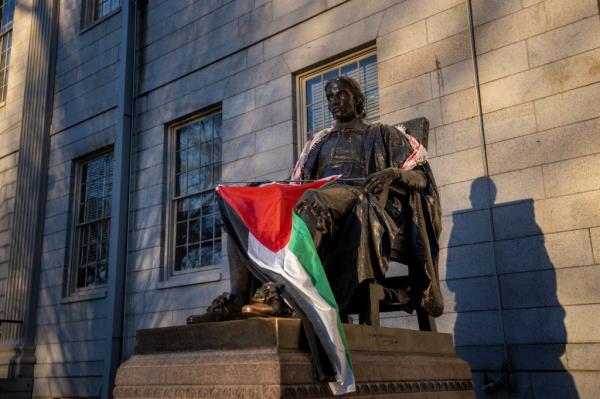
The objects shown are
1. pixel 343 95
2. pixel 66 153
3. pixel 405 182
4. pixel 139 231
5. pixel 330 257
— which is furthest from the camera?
pixel 66 153

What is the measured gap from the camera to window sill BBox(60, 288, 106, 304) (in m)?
9.66

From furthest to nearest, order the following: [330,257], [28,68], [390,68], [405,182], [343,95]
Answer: [28,68], [390,68], [343,95], [405,182], [330,257]

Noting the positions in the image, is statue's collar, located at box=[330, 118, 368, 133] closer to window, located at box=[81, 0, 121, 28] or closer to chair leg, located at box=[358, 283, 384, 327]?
chair leg, located at box=[358, 283, 384, 327]

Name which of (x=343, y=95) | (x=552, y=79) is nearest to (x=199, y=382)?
(x=343, y=95)

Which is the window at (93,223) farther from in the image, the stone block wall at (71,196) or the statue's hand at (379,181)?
the statue's hand at (379,181)

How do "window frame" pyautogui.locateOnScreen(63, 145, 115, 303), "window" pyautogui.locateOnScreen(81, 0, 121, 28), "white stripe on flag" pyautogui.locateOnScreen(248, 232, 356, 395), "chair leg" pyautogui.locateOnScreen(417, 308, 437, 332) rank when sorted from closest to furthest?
1. "white stripe on flag" pyautogui.locateOnScreen(248, 232, 356, 395)
2. "chair leg" pyautogui.locateOnScreen(417, 308, 437, 332)
3. "window frame" pyautogui.locateOnScreen(63, 145, 115, 303)
4. "window" pyautogui.locateOnScreen(81, 0, 121, 28)

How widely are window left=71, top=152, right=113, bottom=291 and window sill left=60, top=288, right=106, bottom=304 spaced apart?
0.16 metres

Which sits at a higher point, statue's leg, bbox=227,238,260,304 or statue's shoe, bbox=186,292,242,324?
statue's leg, bbox=227,238,260,304

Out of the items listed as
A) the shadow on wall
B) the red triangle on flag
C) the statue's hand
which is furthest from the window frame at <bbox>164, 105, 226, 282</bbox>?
the statue's hand

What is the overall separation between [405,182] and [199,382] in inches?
71.8

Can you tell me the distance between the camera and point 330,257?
13.0 feet

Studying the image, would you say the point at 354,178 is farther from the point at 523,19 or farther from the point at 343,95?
the point at 523,19

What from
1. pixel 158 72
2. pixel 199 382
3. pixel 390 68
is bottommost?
pixel 199 382

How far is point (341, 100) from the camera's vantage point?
15.5ft
